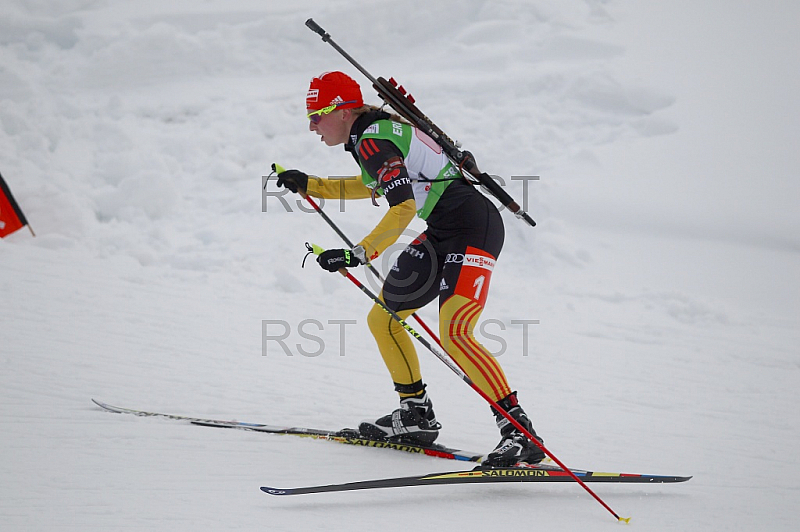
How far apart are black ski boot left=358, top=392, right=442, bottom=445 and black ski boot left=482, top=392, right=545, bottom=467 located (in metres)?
0.50

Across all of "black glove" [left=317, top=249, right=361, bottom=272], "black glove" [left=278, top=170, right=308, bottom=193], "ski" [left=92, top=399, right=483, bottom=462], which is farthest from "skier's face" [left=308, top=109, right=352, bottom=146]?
"ski" [left=92, top=399, right=483, bottom=462]

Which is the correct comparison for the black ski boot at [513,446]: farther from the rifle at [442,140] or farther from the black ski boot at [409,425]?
the rifle at [442,140]

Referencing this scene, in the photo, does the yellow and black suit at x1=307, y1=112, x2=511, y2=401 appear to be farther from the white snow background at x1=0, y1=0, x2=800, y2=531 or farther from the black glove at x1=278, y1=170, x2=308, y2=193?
the white snow background at x1=0, y1=0, x2=800, y2=531

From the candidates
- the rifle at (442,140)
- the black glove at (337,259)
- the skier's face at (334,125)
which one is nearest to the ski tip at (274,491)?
the black glove at (337,259)

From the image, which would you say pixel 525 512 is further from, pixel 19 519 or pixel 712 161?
pixel 712 161

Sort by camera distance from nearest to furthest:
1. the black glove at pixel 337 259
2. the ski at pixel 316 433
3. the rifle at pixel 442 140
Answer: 1. the black glove at pixel 337 259
2. the rifle at pixel 442 140
3. the ski at pixel 316 433

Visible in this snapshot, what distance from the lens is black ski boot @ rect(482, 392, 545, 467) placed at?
129 inches

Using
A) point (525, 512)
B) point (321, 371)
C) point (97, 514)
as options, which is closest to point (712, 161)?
point (321, 371)

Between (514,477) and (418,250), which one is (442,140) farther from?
(514,477)

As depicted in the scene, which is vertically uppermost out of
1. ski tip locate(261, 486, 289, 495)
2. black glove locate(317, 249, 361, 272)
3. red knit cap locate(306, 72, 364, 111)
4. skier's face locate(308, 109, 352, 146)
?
red knit cap locate(306, 72, 364, 111)

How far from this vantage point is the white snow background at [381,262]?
Answer: 3260mm

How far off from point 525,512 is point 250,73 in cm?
1059

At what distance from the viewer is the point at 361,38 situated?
42.1 feet

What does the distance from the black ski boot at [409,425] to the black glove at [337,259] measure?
102 cm
